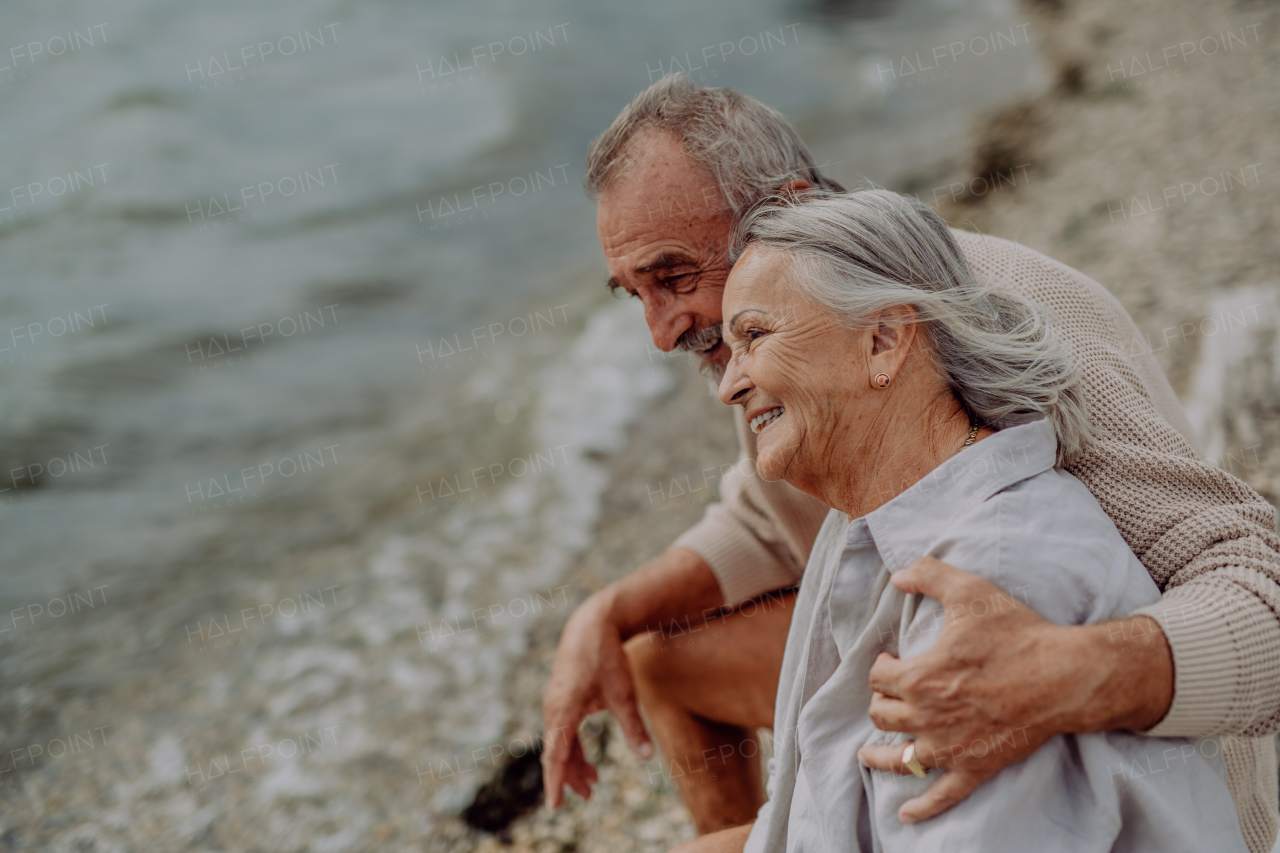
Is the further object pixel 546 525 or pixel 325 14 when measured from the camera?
pixel 325 14

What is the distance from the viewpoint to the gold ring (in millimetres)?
1454

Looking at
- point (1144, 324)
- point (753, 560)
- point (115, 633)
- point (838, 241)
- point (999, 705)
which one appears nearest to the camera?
point (999, 705)

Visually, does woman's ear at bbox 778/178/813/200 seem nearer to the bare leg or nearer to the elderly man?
the elderly man

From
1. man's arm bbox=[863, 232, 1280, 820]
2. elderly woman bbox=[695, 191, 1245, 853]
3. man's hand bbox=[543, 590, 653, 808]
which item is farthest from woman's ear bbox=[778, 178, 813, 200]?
man's hand bbox=[543, 590, 653, 808]

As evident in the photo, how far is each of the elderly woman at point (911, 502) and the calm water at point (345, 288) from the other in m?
2.55

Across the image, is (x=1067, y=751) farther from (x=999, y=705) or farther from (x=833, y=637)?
(x=833, y=637)

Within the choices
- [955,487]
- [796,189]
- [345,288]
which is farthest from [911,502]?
[345,288]

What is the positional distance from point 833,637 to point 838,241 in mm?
767

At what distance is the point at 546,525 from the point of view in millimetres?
5691

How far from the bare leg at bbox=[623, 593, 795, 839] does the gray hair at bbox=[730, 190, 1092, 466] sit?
3.90 feet

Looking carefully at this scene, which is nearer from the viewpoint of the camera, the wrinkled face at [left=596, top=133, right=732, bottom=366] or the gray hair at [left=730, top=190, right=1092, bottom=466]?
the gray hair at [left=730, top=190, right=1092, bottom=466]

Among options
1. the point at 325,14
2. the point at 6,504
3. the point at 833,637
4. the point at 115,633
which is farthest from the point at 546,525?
the point at 325,14

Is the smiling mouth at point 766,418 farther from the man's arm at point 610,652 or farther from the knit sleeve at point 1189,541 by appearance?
the man's arm at point 610,652

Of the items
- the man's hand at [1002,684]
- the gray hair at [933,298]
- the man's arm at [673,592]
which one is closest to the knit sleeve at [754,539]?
the man's arm at [673,592]
